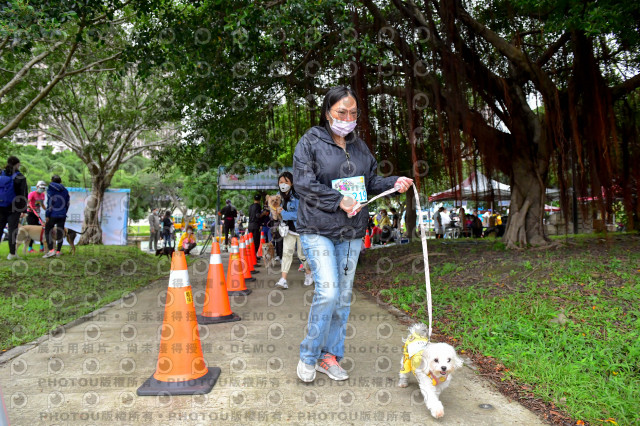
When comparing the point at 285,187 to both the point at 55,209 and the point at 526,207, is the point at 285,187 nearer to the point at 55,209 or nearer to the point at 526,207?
the point at 526,207

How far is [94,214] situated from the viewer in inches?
639

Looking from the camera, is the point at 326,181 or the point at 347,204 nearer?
the point at 347,204

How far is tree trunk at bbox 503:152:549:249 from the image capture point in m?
8.17

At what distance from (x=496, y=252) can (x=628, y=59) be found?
4082 millimetres

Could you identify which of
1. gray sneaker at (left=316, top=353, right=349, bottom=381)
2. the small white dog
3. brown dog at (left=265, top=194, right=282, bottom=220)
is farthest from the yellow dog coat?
brown dog at (left=265, top=194, right=282, bottom=220)

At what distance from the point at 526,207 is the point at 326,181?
6.50 metres

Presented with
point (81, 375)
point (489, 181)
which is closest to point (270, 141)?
point (489, 181)

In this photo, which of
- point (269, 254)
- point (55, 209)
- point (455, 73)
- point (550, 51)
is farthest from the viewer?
point (269, 254)

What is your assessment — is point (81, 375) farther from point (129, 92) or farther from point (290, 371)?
point (129, 92)

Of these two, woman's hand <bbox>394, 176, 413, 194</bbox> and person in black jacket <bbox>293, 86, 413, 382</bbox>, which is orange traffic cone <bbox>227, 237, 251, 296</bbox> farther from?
woman's hand <bbox>394, 176, 413, 194</bbox>

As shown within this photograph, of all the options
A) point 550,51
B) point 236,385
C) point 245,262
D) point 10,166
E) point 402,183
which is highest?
point 550,51

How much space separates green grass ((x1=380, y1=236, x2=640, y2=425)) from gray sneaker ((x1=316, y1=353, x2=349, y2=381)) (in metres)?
1.12

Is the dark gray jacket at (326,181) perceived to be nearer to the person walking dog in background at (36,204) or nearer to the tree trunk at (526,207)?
the tree trunk at (526,207)

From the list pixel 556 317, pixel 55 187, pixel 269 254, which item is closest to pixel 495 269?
pixel 556 317
